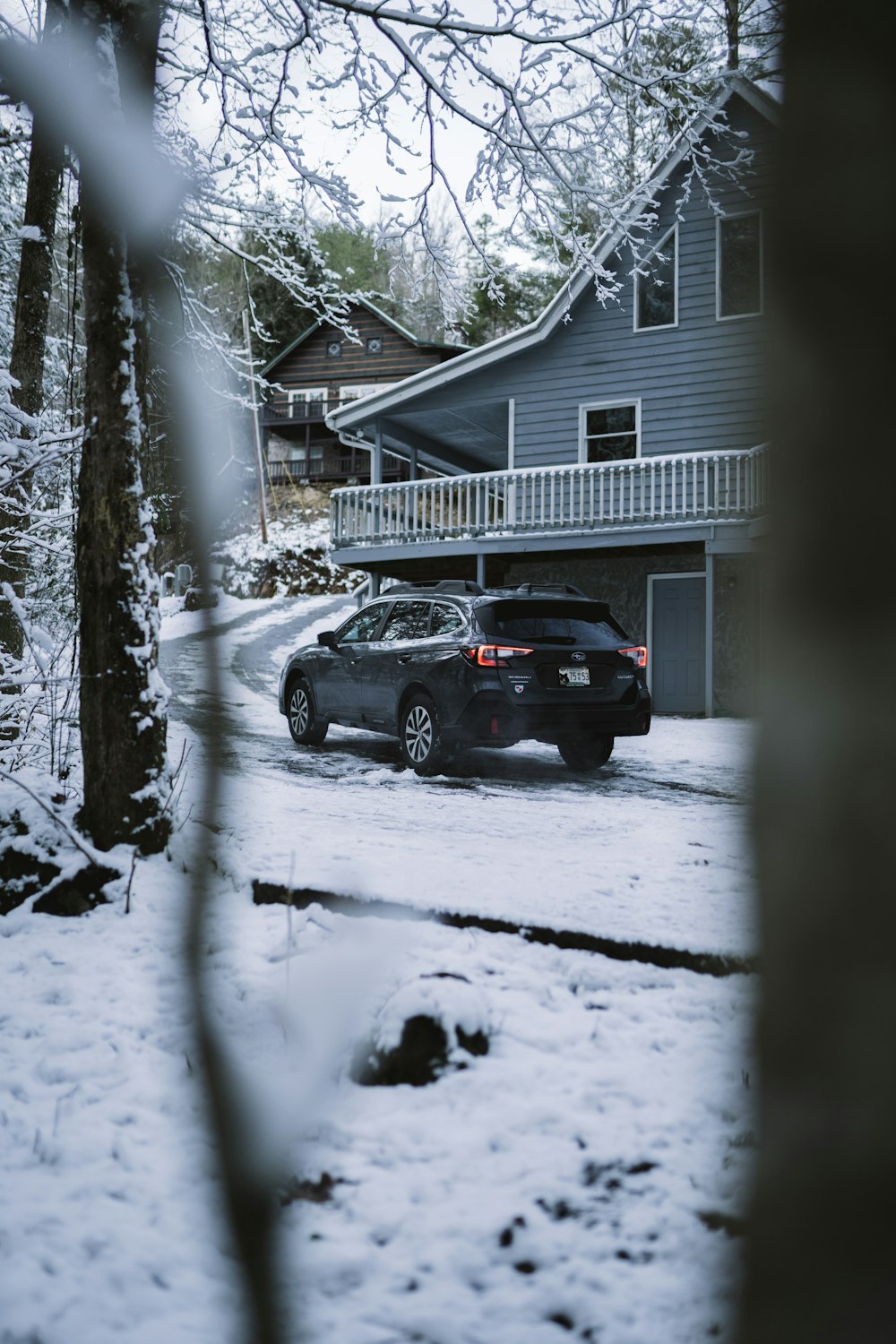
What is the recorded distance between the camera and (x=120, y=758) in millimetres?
5766

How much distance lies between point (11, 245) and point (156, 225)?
10.6 metres

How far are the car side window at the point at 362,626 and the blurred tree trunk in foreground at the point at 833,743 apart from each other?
31.2 ft

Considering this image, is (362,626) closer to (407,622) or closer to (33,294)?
(407,622)

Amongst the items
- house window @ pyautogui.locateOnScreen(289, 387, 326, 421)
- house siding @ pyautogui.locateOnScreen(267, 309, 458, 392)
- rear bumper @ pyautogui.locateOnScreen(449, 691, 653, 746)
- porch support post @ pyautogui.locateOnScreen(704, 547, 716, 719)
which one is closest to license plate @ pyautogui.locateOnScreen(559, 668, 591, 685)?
rear bumper @ pyautogui.locateOnScreen(449, 691, 653, 746)

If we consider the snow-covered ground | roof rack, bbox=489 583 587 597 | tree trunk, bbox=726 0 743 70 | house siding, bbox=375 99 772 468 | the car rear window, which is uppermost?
house siding, bbox=375 99 772 468

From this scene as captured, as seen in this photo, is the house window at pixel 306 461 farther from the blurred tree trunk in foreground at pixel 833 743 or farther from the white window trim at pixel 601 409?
the blurred tree trunk in foreground at pixel 833 743

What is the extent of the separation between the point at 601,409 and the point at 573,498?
8.36 ft

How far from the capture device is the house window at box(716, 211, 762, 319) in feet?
55.6

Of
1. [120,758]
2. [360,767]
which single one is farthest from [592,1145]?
Answer: [360,767]

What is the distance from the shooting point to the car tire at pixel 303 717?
11.2 meters

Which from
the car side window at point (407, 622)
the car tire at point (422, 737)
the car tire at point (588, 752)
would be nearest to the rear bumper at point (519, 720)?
the car tire at point (422, 737)

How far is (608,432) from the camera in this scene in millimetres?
18188

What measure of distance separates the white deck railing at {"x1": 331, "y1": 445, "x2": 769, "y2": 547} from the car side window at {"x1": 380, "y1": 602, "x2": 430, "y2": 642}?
641cm

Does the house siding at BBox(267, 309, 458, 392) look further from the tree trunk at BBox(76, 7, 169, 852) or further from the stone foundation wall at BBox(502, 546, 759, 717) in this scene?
the tree trunk at BBox(76, 7, 169, 852)
